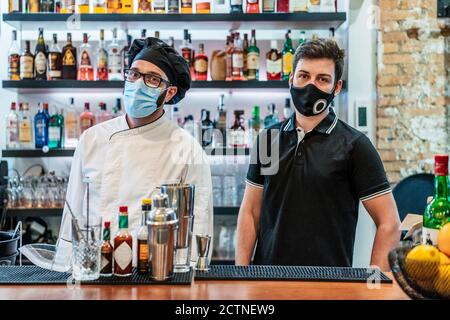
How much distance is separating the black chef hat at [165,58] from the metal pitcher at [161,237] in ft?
2.55

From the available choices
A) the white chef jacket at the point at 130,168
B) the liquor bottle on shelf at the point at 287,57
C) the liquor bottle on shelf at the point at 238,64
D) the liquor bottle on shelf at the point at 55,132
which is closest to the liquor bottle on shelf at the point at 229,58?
the liquor bottle on shelf at the point at 238,64

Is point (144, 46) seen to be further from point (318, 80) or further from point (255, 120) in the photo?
point (255, 120)

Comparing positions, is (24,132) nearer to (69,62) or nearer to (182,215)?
(69,62)

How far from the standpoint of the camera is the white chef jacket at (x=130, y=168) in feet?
6.59

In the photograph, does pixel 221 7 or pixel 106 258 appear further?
pixel 221 7

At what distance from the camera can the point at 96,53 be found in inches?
140

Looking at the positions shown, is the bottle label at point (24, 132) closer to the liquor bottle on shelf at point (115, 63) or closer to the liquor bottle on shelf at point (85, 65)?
the liquor bottle on shelf at point (85, 65)

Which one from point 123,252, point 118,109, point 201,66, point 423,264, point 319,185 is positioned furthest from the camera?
point 118,109

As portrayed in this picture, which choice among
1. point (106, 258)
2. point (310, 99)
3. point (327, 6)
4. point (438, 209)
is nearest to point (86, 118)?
point (327, 6)

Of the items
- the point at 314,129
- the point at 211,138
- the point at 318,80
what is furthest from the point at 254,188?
the point at 211,138

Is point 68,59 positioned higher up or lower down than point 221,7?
lower down

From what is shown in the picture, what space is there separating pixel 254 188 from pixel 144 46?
0.69 metres

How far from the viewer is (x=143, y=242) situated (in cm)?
139

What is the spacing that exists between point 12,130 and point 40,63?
463mm
